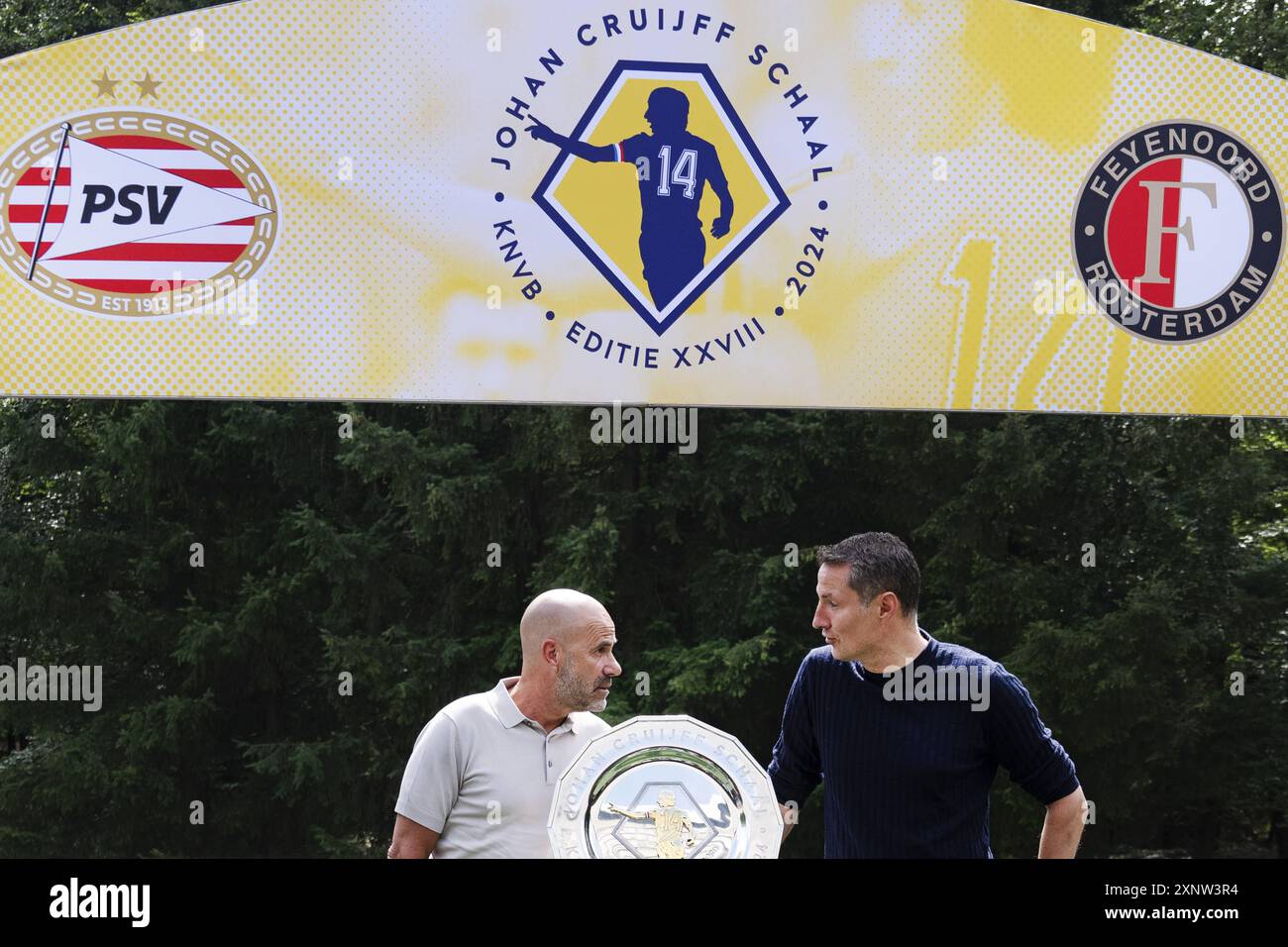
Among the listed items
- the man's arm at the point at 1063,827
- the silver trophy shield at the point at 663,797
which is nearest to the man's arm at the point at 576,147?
the man's arm at the point at 1063,827

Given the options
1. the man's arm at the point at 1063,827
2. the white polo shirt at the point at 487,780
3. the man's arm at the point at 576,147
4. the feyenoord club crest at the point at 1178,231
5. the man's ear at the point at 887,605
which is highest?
the man's arm at the point at 576,147

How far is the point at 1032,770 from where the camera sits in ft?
10.3

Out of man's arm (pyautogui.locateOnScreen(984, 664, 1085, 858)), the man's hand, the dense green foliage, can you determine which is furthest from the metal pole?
the dense green foliage

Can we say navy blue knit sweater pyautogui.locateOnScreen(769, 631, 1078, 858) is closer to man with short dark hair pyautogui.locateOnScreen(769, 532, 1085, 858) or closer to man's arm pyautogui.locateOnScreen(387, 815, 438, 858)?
man with short dark hair pyautogui.locateOnScreen(769, 532, 1085, 858)

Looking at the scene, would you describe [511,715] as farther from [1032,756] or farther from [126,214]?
[126,214]

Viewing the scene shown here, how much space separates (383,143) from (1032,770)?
4.15 meters

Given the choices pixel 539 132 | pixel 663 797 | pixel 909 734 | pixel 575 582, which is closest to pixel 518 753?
pixel 663 797

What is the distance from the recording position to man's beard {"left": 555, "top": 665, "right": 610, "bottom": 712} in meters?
2.96

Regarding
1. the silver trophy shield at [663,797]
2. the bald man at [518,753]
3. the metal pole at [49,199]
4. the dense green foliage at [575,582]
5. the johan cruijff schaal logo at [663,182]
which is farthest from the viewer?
the dense green foliage at [575,582]

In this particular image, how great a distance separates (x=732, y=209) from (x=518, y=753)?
3.77 meters

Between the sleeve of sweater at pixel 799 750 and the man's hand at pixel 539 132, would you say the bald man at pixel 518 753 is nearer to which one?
the sleeve of sweater at pixel 799 750

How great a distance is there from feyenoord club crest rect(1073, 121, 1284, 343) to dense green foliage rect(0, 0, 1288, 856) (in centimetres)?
664

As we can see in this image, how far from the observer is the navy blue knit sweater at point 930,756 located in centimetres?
310

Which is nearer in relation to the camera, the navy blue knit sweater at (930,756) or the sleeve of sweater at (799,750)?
the navy blue knit sweater at (930,756)
